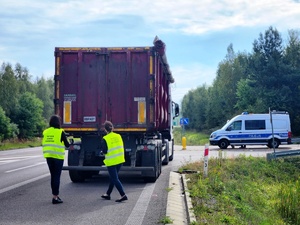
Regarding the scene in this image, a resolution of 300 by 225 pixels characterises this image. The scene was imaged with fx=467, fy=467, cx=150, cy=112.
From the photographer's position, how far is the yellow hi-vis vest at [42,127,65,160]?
9.70 metres

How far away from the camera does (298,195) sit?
1206cm

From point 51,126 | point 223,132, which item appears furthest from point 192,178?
point 223,132

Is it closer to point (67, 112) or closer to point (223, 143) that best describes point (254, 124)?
point (223, 143)

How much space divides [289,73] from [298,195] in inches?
1684

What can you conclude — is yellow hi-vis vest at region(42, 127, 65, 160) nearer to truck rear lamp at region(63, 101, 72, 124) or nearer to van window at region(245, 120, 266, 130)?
truck rear lamp at region(63, 101, 72, 124)

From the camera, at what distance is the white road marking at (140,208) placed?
774cm

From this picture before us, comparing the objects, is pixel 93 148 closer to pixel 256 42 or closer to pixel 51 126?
pixel 51 126

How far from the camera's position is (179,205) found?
9242 millimetres

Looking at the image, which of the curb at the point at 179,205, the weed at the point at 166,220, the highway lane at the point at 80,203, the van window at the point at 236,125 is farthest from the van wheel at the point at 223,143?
the weed at the point at 166,220

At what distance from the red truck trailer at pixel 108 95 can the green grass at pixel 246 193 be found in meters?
2.00

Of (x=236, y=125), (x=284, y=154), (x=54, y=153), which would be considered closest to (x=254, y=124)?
(x=236, y=125)

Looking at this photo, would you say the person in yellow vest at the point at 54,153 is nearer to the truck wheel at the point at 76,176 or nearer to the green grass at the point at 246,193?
the green grass at the point at 246,193

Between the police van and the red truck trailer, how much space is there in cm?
1943

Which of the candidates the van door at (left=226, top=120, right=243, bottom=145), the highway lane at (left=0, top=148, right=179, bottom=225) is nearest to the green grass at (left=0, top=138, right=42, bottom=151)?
the van door at (left=226, top=120, right=243, bottom=145)
